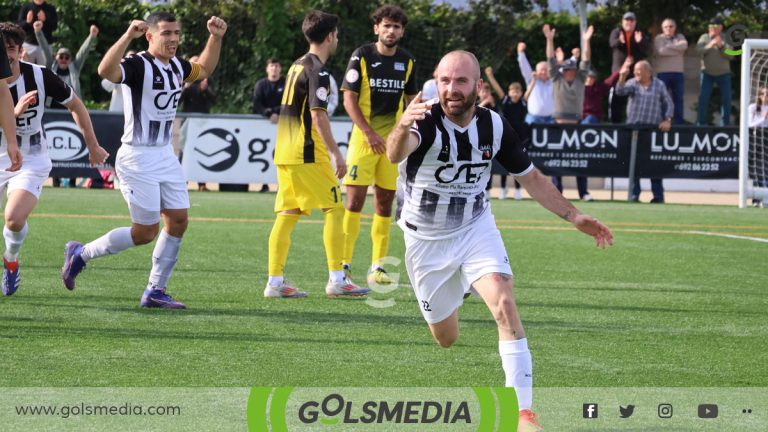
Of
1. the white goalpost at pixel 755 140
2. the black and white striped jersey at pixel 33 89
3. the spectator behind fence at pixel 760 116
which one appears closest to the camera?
the black and white striped jersey at pixel 33 89

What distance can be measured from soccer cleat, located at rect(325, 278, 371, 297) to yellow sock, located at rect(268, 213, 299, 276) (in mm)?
399

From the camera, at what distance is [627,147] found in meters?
21.3

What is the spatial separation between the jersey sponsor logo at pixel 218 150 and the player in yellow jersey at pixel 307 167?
37.4 ft

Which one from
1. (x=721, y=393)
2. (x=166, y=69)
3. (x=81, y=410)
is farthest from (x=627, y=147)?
(x=81, y=410)

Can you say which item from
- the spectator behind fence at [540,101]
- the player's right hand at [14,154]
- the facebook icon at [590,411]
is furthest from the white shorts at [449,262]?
the spectator behind fence at [540,101]

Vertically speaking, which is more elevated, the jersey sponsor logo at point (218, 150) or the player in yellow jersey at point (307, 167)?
the player in yellow jersey at point (307, 167)

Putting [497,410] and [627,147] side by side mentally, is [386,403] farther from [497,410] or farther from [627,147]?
[627,147]

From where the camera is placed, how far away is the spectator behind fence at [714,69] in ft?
73.3

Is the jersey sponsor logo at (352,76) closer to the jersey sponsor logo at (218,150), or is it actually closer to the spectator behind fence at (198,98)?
the jersey sponsor logo at (218,150)

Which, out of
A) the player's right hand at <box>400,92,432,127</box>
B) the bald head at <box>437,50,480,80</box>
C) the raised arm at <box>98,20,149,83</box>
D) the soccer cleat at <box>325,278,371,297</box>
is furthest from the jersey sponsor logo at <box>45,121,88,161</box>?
the player's right hand at <box>400,92,432,127</box>

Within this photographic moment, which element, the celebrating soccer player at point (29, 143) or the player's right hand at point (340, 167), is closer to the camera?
the celebrating soccer player at point (29, 143)

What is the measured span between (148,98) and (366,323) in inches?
83.9

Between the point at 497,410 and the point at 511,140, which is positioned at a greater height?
the point at 511,140

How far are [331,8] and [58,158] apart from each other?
9.35 m
